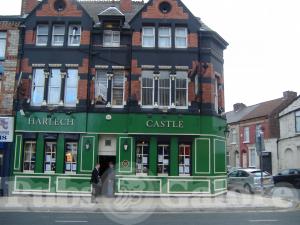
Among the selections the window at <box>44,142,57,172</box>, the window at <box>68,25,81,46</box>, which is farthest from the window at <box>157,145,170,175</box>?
the window at <box>68,25,81,46</box>

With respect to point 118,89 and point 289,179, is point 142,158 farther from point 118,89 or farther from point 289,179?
point 289,179

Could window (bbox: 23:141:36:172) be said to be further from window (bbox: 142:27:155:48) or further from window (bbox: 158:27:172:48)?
window (bbox: 158:27:172:48)

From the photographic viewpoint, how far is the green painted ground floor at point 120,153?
2166cm

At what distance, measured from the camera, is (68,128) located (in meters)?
22.0

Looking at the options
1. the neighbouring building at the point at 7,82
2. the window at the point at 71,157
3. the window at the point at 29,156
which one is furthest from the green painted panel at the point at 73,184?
the neighbouring building at the point at 7,82

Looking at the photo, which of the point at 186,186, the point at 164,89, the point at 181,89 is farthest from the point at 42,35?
the point at 186,186

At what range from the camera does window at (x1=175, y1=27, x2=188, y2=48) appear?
→ 23031 millimetres

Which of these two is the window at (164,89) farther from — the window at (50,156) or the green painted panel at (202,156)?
the window at (50,156)

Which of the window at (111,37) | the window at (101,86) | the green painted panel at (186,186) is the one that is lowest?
the green painted panel at (186,186)

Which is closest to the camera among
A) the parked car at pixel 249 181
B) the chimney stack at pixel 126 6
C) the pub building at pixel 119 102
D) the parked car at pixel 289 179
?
the pub building at pixel 119 102

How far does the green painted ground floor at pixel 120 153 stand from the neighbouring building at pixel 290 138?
17.7 m

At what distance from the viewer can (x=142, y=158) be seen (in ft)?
72.5

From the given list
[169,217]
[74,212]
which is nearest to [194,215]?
[169,217]

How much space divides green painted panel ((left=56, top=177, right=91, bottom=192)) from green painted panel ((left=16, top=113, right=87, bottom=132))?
8.83ft
